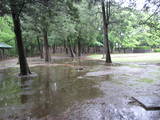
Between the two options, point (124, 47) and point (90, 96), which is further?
point (124, 47)

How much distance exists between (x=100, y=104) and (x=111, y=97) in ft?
2.34

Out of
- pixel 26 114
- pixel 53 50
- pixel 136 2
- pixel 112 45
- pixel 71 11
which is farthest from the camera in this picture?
pixel 53 50

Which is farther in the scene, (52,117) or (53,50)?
(53,50)

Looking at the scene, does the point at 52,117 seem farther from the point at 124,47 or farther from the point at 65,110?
the point at 124,47

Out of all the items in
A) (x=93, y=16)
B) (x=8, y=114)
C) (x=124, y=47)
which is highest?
(x=93, y=16)

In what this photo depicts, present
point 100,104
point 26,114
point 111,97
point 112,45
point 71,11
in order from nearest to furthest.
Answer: point 26,114
point 100,104
point 111,97
point 71,11
point 112,45

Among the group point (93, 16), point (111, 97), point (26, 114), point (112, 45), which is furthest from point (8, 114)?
point (112, 45)

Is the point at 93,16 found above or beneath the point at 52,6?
above

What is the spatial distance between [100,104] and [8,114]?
7.56ft

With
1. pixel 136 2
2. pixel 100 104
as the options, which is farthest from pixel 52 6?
pixel 100 104

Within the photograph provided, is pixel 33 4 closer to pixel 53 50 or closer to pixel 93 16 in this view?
pixel 93 16

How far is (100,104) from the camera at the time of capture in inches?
165

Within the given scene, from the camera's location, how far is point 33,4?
23.7 feet

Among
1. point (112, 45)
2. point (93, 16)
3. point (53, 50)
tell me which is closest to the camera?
point (93, 16)
